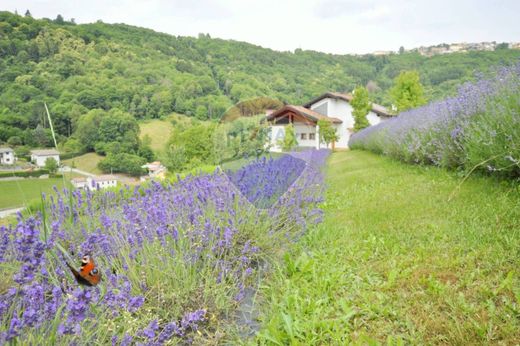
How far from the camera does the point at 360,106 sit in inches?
954

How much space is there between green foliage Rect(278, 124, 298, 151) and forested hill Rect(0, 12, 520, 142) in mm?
813

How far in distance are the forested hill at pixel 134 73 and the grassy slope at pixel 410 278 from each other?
2.04m

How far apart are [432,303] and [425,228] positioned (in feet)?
3.77

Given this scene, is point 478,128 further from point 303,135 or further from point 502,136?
point 303,135

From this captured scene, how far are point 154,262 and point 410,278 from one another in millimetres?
1401

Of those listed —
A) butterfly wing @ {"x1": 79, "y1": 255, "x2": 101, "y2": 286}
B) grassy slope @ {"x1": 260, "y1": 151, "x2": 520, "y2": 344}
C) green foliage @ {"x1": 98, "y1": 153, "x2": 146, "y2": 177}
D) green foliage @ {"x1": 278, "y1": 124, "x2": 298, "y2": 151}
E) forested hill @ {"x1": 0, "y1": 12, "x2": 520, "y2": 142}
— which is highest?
forested hill @ {"x1": 0, "y1": 12, "x2": 520, "y2": 142}

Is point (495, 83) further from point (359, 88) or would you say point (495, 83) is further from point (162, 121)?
point (359, 88)

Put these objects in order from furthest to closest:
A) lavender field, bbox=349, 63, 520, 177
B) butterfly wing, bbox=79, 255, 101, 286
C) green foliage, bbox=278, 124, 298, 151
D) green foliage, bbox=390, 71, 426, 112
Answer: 1. green foliage, bbox=390, 71, 426, 112
2. green foliage, bbox=278, 124, 298, 151
3. lavender field, bbox=349, 63, 520, 177
4. butterfly wing, bbox=79, 255, 101, 286

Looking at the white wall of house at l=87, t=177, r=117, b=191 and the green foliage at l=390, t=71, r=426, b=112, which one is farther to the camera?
the green foliage at l=390, t=71, r=426, b=112

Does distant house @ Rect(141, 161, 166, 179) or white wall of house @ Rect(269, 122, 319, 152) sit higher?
white wall of house @ Rect(269, 122, 319, 152)

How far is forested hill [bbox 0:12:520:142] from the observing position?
5.87m

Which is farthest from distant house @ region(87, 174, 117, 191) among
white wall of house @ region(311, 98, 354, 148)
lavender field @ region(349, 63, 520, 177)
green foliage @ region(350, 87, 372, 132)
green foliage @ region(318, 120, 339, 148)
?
white wall of house @ region(311, 98, 354, 148)

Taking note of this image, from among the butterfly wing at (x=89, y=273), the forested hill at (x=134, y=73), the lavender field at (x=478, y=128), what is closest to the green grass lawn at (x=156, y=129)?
the forested hill at (x=134, y=73)

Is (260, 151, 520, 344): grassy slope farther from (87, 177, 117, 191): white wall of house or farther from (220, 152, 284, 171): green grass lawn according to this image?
(87, 177, 117, 191): white wall of house
